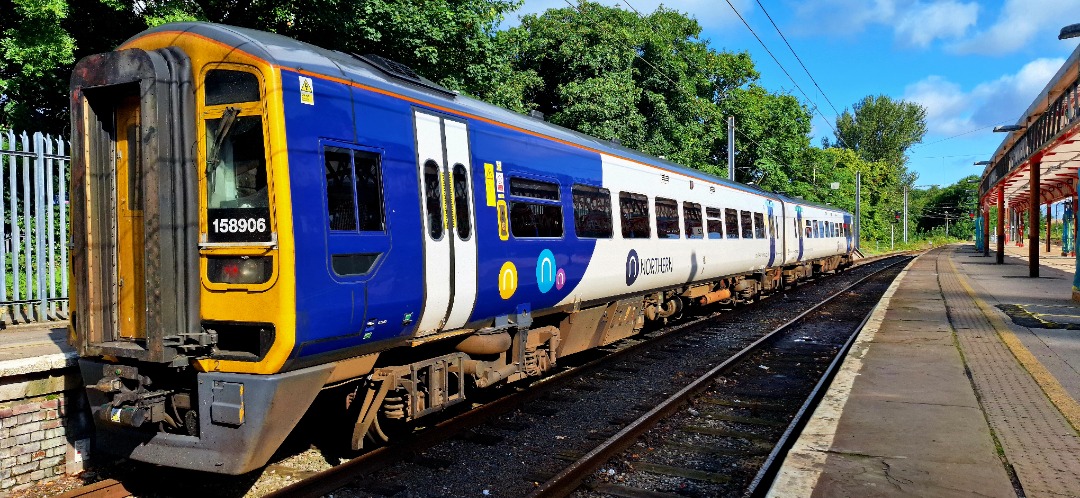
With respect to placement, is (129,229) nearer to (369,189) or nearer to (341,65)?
(369,189)

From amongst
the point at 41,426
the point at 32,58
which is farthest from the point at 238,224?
the point at 32,58

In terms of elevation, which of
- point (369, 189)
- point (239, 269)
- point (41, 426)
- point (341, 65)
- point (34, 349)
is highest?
point (341, 65)

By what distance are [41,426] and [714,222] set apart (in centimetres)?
1081

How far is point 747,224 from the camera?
16.0 metres

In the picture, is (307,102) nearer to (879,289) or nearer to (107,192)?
(107,192)

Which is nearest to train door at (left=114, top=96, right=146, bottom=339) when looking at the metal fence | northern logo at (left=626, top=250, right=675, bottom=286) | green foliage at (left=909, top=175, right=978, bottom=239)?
the metal fence

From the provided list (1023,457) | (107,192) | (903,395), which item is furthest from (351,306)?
(903,395)

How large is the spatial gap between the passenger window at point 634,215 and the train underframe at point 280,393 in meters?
1.89

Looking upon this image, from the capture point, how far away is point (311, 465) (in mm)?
5535

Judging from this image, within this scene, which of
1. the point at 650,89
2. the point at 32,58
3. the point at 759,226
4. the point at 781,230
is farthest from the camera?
the point at 650,89

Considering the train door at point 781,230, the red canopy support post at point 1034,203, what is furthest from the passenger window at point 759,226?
the red canopy support post at point 1034,203

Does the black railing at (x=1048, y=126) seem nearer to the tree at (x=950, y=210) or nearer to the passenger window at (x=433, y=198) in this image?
the passenger window at (x=433, y=198)

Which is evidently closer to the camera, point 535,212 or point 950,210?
point 535,212

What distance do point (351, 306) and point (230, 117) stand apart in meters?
1.41
